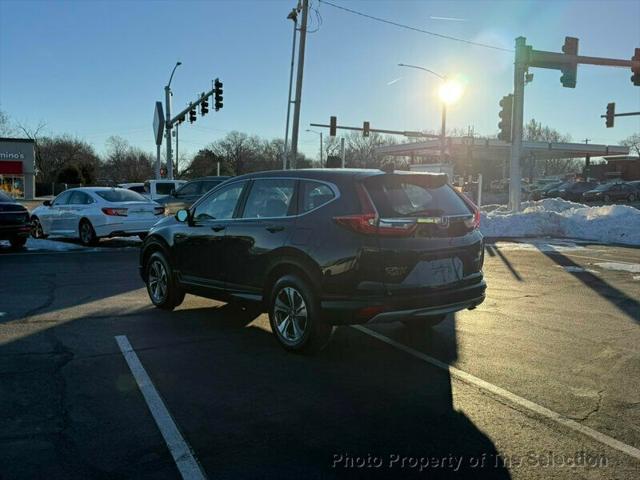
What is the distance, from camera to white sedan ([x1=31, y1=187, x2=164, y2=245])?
14742 millimetres

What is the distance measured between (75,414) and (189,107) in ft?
105

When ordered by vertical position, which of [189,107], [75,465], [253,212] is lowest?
[75,465]

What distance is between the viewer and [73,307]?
24.8ft

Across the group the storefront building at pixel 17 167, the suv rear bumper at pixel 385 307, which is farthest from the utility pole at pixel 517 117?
the storefront building at pixel 17 167

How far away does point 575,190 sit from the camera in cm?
4897

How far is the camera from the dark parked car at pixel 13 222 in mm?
13523

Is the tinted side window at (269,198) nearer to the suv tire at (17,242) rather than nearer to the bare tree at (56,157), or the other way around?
the suv tire at (17,242)

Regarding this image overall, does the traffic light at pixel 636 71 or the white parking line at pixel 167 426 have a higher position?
the traffic light at pixel 636 71

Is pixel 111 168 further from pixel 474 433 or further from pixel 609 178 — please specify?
pixel 474 433

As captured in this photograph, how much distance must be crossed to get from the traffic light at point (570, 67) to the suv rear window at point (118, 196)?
14.7 meters

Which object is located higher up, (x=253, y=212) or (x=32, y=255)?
(x=253, y=212)

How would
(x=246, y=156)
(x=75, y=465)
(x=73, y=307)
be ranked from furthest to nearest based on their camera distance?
1. (x=246, y=156)
2. (x=73, y=307)
3. (x=75, y=465)

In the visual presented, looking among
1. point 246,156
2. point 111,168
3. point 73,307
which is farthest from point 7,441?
point 111,168

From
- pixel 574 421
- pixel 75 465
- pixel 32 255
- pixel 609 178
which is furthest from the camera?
pixel 609 178
